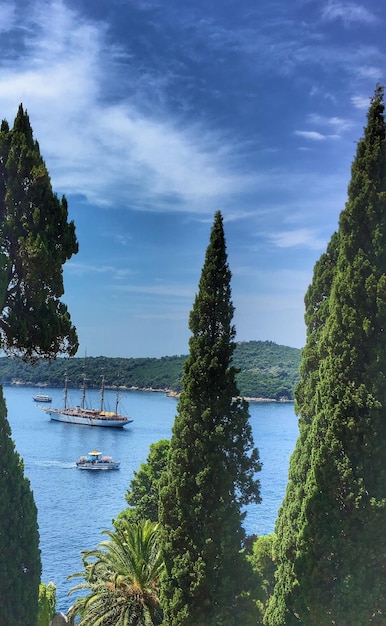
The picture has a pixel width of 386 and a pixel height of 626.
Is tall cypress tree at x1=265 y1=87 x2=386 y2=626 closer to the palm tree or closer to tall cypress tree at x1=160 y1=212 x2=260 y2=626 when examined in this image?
tall cypress tree at x1=160 y1=212 x2=260 y2=626

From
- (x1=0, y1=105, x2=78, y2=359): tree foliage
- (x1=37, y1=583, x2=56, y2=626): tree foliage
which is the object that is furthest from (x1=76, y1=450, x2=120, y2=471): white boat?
(x1=0, y1=105, x2=78, y2=359): tree foliage

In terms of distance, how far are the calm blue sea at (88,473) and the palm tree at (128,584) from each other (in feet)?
23.7

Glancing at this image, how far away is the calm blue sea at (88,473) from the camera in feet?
98.3

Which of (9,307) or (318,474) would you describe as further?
(318,474)

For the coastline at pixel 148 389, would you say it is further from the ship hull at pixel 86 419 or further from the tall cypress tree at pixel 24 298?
the tall cypress tree at pixel 24 298

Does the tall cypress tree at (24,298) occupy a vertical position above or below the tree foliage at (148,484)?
above

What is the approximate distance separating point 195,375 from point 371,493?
306cm

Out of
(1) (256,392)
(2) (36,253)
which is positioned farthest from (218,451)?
(1) (256,392)

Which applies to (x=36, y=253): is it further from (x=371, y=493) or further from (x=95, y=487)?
(x=95, y=487)

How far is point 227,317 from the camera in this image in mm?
8391

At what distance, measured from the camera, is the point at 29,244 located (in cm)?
689

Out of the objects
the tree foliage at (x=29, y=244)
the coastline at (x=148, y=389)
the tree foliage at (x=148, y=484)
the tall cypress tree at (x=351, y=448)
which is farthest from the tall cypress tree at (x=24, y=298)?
the coastline at (x=148, y=389)

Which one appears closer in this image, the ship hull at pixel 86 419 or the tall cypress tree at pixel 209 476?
the tall cypress tree at pixel 209 476

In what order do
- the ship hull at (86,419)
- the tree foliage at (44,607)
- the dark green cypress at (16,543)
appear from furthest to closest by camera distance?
the ship hull at (86,419)
the tree foliage at (44,607)
the dark green cypress at (16,543)
